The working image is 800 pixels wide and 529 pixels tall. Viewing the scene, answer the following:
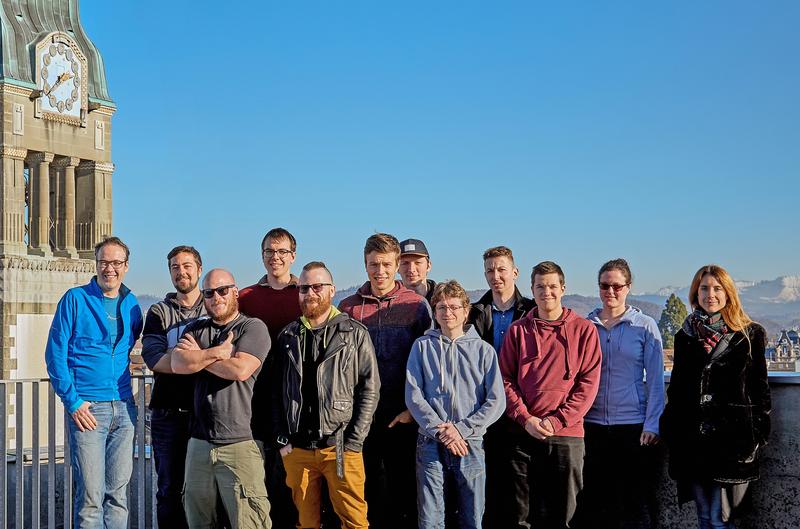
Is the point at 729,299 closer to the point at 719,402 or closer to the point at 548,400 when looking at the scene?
the point at 719,402

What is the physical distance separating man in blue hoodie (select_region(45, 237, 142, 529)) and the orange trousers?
3.63 ft

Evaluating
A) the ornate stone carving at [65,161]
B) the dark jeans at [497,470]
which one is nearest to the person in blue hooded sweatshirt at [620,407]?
the dark jeans at [497,470]

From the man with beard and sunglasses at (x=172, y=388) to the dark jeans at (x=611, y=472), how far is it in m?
2.36

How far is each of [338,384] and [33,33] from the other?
2218 cm

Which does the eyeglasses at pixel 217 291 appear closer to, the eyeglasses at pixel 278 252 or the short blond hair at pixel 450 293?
the eyeglasses at pixel 278 252

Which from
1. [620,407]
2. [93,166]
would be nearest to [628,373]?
[620,407]

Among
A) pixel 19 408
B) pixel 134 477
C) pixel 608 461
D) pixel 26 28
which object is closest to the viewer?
pixel 608 461

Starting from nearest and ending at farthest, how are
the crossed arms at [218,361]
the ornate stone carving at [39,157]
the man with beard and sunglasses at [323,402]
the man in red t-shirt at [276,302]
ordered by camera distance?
the crossed arms at [218,361] < the man with beard and sunglasses at [323,402] < the man in red t-shirt at [276,302] < the ornate stone carving at [39,157]

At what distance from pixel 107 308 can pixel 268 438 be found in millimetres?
1247

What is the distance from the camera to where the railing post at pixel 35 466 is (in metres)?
5.53

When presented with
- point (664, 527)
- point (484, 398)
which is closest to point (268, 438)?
point (484, 398)

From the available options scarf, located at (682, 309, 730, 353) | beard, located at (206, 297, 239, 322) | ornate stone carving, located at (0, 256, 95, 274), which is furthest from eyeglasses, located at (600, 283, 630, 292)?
ornate stone carving, located at (0, 256, 95, 274)

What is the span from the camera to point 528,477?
16.4 ft

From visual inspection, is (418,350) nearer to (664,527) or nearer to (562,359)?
(562,359)
